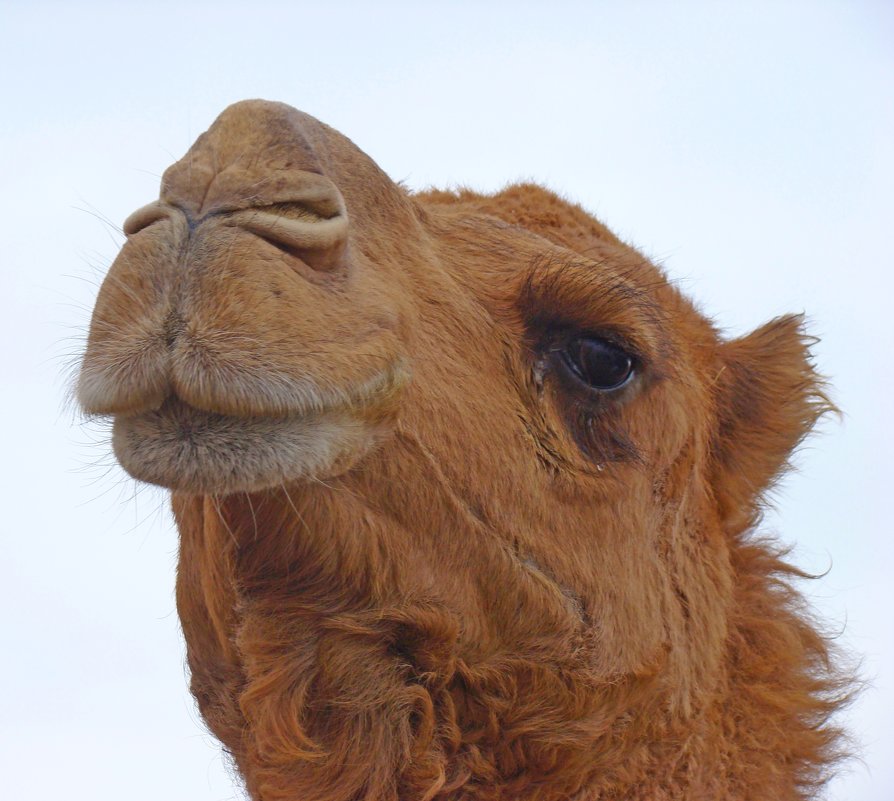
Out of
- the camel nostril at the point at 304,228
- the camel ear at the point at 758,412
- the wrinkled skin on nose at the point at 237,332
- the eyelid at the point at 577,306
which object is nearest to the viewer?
the wrinkled skin on nose at the point at 237,332

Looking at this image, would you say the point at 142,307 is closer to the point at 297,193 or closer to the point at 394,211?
the point at 297,193

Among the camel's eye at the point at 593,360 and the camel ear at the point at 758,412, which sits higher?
the camel ear at the point at 758,412

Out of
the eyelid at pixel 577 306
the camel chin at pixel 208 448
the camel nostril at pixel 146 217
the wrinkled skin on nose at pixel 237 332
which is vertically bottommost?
the camel chin at pixel 208 448

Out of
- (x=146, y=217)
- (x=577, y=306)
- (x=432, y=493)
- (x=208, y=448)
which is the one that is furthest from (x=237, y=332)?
(x=577, y=306)

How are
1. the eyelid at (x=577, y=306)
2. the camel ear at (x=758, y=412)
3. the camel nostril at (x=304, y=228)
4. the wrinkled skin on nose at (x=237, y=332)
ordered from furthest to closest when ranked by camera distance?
the camel ear at (x=758, y=412) → the eyelid at (x=577, y=306) → the camel nostril at (x=304, y=228) → the wrinkled skin on nose at (x=237, y=332)

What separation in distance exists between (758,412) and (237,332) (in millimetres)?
2642

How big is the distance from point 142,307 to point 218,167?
0.44 m

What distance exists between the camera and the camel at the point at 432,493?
261 centimetres

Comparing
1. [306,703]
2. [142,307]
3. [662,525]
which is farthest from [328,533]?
[662,525]

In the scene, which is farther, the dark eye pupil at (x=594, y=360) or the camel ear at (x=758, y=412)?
the camel ear at (x=758, y=412)

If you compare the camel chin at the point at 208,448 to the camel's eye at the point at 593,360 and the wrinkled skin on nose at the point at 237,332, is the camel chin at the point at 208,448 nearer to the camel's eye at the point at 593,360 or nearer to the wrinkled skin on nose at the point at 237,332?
the wrinkled skin on nose at the point at 237,332

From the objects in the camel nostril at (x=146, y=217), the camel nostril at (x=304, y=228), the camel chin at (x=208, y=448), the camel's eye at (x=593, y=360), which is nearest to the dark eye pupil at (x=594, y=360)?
the camel's eye at (x=593, y=360)

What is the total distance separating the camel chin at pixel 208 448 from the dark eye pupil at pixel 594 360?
130 cm

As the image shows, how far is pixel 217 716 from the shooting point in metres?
3.77
